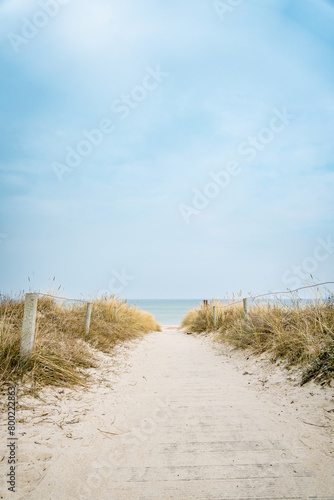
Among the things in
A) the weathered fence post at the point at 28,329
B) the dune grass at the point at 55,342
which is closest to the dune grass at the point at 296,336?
the dune grass at the point at 55,342

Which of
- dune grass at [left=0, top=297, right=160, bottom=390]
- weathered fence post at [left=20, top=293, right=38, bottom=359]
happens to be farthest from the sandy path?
weathered fence post at [left=20, top=293, right=38, bottom=359]

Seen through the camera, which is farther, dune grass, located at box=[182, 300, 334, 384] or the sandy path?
Answer: dune grass, located at box=[182, 300, 334, 384]

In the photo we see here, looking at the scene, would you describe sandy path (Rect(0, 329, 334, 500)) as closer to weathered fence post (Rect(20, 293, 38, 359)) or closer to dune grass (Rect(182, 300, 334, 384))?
dune grass (Rect(182, 300, 334, 384))

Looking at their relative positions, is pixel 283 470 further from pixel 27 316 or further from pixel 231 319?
pixel 231 319

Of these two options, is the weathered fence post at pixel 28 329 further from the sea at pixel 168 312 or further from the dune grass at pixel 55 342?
the sea at pixel 168 312

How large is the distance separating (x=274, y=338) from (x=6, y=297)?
5496 mm

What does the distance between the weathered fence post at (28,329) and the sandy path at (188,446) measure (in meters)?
0.87

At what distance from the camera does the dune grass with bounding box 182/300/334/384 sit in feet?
11.8

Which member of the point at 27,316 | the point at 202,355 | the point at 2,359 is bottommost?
the point at 202,355

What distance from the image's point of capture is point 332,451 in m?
2.30

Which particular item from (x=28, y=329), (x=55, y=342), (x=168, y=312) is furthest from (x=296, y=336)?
(x=168, y=312)

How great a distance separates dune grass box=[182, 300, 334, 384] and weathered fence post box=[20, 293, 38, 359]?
3501 millimetres

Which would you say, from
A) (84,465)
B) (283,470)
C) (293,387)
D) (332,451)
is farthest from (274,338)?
(84,465)

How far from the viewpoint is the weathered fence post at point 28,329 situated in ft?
11.9
